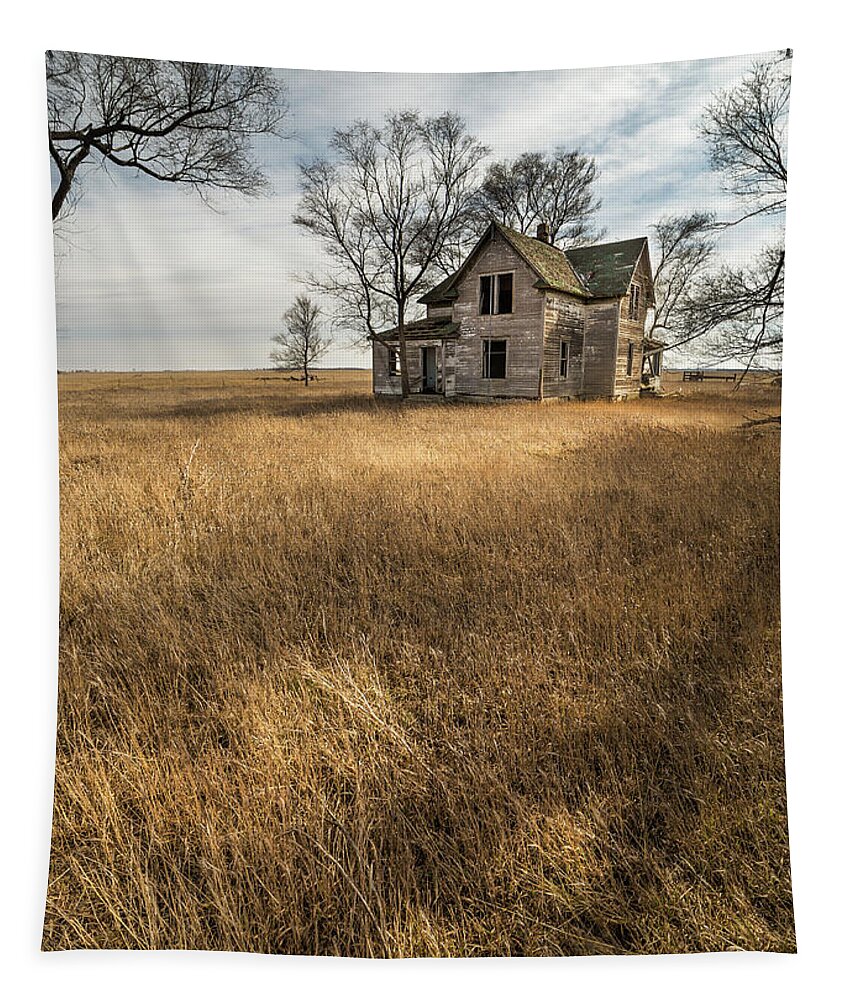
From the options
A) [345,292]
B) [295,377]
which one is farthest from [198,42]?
[295,377]

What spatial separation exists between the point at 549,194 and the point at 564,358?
54cm

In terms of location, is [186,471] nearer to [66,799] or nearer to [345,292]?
[345,292]

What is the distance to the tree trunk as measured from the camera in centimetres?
220

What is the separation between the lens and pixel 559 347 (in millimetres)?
2252

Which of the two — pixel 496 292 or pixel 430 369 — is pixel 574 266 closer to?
pixel 496 292

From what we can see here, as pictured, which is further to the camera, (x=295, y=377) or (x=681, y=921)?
(x=295, y=377)

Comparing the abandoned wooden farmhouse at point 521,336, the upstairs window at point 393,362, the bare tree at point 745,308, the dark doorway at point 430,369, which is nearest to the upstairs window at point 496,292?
the abandoned wooden farmhouse at point 521,336

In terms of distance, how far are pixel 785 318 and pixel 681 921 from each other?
6.04 feet

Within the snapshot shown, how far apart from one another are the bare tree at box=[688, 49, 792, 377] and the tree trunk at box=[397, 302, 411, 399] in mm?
967

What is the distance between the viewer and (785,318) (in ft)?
6.59

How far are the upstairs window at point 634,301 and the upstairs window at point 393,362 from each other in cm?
82

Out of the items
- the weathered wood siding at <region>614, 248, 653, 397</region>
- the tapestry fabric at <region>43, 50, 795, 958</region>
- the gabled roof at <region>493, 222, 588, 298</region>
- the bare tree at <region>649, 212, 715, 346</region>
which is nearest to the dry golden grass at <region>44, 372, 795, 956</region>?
the tapestry fabric at <region>43, 50, 795, 958</region>

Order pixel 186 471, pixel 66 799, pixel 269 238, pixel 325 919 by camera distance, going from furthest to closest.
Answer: pixel 186 471 < pixel 269 238 < pixel 66 799 < pixel 325 919

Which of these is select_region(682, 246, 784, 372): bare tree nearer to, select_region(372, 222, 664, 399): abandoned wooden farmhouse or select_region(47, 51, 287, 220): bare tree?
select_region(372, 222, 664, 399): abandoned wooden farmhouse
